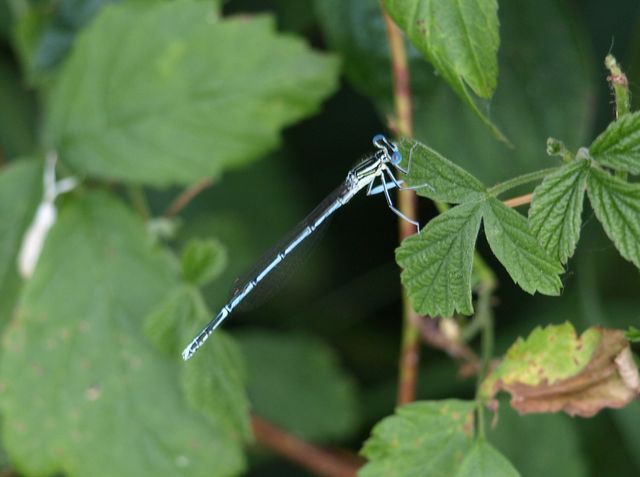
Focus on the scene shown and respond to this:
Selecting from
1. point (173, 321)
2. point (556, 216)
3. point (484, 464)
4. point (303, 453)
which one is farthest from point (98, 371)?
point (556, 216)

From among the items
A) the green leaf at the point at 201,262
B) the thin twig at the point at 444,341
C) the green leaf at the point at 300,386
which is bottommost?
the green leaf at the point at 300,386

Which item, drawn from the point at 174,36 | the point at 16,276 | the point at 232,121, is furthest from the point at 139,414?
the point at 174,36

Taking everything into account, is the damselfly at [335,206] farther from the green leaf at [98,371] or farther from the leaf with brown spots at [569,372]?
the green leaf at [98,371]

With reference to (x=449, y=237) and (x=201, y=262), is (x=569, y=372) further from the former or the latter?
(x=201, y=262)

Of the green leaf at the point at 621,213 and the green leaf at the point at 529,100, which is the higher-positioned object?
the green leaf at the point at 621,213

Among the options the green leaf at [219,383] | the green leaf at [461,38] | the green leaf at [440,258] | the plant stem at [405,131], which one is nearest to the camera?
the green leaf at [440,258]

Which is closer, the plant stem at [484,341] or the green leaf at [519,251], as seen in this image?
the green leaf at [519,251]

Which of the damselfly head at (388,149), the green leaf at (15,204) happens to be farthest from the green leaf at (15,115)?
the damselfly head at (388,149)

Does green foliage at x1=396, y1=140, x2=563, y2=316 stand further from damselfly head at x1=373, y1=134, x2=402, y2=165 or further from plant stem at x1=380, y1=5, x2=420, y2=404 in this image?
plant stem at x1=380, y1=5, x2=420, y2=404

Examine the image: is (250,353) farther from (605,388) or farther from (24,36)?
(605,388)
